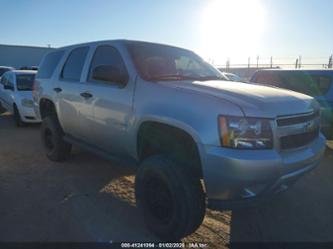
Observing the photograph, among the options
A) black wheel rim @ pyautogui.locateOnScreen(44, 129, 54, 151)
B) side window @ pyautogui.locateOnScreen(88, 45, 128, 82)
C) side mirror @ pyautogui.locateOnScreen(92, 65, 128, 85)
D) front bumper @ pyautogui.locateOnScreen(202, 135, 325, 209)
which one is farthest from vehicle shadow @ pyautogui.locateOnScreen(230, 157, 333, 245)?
black wheel rim @ pyautogui.locateOnScreen(44, 129, 54, 151)

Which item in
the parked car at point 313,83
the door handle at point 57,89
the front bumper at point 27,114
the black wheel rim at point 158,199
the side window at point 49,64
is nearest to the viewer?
the black wheel rim at point 158,199

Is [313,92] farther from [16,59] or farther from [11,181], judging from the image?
[16,59]

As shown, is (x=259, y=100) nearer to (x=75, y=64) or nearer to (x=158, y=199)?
(x=158, y=199)

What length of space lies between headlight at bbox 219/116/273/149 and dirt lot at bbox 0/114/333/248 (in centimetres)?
116

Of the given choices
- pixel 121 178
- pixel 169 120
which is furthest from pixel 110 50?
pixel 121 178

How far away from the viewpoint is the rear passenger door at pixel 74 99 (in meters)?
4.16

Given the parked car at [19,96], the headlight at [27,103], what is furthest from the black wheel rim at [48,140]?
the headlight at [27,103]

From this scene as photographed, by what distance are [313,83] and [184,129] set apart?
5.59 meters

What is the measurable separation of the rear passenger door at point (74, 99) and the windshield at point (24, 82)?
15.8 feet

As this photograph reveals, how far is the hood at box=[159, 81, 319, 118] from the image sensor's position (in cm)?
254

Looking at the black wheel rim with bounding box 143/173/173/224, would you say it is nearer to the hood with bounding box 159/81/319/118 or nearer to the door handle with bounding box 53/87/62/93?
the hood with bounding box 159/81/319/118

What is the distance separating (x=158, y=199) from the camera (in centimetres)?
307

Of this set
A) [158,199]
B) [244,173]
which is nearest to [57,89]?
[158,199]

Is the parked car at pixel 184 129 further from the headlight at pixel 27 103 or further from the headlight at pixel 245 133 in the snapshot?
the headlight at pixel 27 103
